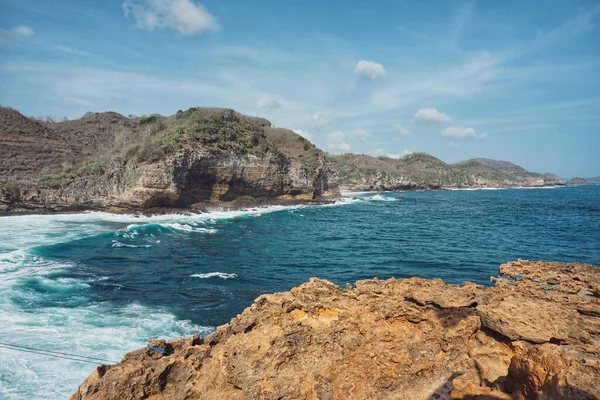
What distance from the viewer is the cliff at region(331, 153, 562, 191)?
112750 millimetres

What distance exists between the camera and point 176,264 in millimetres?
18469

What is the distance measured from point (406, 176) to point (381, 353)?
388ft

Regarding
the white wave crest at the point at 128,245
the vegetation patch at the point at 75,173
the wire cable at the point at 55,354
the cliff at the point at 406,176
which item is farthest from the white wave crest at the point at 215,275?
the cliff at the point at 406,176

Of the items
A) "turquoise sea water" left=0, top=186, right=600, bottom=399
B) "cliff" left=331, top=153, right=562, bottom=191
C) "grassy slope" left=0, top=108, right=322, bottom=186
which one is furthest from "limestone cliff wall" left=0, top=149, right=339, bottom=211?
"cliff" left=331, top=153, right=562, bottom=191

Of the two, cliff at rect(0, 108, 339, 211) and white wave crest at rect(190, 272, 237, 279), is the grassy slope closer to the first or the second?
cliff at rect(0, 108, 339, 211)

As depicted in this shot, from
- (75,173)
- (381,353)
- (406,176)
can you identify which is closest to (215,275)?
(381,353)

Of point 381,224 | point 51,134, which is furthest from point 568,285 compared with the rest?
point 51,134

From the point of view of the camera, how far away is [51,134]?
6000cm

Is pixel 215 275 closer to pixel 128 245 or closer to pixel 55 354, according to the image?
pixel 55 354

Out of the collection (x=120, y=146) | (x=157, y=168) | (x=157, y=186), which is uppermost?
(x=120, y=146)

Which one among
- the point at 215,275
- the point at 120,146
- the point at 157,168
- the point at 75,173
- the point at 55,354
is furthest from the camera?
the point at 120,146

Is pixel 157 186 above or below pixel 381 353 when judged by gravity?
above

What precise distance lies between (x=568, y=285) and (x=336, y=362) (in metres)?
8.08

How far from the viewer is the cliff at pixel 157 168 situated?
36.2 metres
